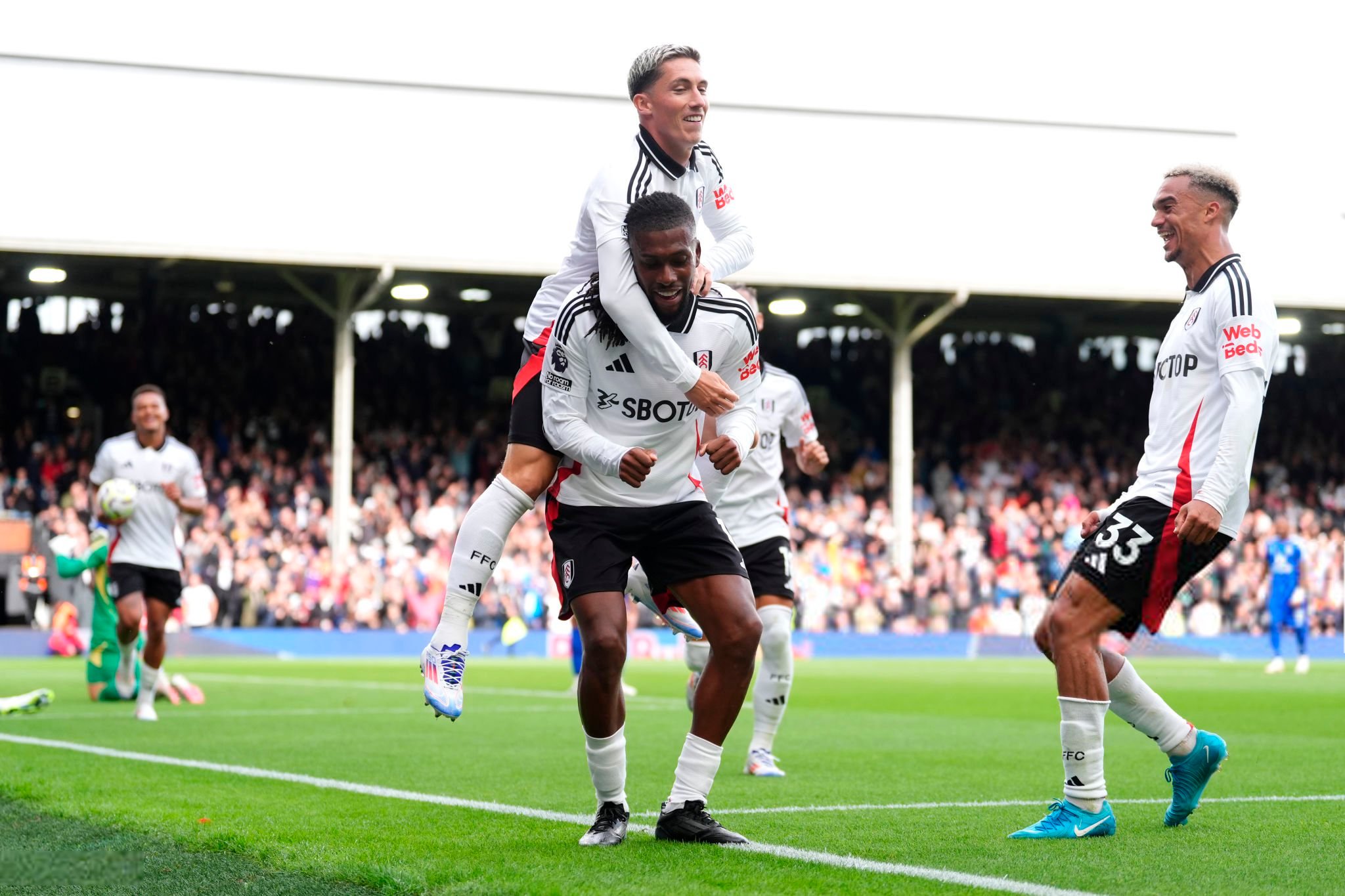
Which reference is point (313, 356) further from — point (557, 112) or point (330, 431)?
point (557, 112)

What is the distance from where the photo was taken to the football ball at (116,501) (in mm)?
12039

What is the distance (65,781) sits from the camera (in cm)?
749

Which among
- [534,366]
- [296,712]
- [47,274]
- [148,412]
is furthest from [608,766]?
[47,274]

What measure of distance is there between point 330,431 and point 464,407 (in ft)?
8.81

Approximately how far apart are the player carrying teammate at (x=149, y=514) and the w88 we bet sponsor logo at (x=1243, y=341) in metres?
8.15

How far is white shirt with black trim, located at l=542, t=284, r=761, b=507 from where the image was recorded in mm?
5742

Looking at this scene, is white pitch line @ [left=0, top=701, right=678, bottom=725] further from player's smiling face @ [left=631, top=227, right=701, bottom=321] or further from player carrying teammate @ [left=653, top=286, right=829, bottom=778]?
player's smiling face @ [left=631, top=227, right=701, bottom=321]

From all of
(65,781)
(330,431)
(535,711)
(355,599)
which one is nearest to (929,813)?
(65,781)

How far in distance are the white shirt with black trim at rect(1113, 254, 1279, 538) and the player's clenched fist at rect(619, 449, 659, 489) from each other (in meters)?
1.72

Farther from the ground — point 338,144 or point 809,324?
point 338,144

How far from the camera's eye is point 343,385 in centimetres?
3016

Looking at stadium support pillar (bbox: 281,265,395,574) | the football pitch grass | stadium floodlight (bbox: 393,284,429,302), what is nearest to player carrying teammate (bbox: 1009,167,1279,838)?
the football pitch grass

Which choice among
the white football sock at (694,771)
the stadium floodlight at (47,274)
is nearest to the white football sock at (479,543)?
the white football sock at (694,771)

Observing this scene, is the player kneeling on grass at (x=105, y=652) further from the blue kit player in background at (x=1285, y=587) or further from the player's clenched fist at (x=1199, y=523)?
the blue kit player in background at (x=1285, y=587)
